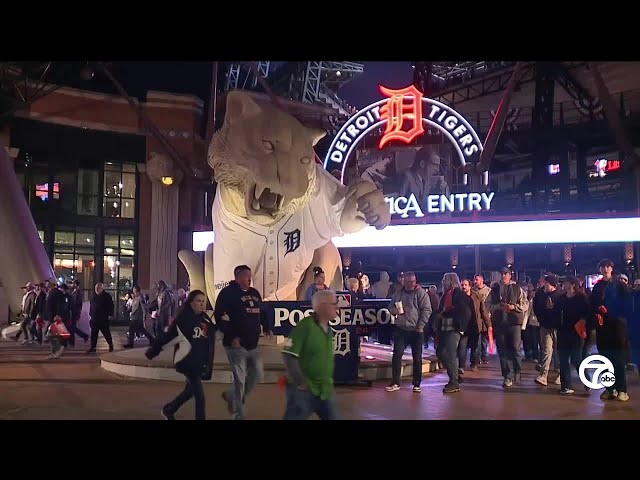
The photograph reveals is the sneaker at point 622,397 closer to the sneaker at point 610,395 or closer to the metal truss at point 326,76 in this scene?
the sneaker at point 610,395

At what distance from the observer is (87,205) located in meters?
23.5

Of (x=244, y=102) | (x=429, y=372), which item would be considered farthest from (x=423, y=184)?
(x=244, y=102)

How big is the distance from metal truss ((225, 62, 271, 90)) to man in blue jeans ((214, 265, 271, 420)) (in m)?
23.9

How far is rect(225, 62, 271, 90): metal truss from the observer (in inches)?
1133

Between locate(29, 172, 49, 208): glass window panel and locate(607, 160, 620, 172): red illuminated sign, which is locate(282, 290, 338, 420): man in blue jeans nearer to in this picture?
locate(29, 172, 49, 208): glass window panel

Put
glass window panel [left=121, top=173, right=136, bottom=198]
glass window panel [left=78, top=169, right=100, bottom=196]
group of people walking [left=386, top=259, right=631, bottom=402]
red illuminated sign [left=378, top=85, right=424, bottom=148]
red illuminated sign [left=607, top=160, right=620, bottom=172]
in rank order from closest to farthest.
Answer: group of people walking [left=386, top=259, right=631, bottom=402] < red illuminated sign [left=378, top=85, right=424, bottom=148] < glass window panel [left=78, top=169, right=100, bottom=196] < glass window panel [left=121, top=173, right=136, bottom=198] < red illuminated sign [left=607, top=160, right=620, bottom=172]

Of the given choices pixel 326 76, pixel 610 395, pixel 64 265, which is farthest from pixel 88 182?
pixel 610 395

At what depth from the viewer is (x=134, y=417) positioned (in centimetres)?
639

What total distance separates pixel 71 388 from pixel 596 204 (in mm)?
20779

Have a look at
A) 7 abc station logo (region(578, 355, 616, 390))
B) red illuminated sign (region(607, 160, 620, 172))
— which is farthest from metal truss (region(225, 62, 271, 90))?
7 abc station logo (region(578, 355, 616, 390))

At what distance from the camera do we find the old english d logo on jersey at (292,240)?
7.95m

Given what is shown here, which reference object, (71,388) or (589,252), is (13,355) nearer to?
(71,388)

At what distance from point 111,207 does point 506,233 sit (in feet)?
44.9

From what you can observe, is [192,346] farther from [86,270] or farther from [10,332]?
[86,270]
